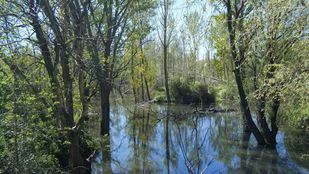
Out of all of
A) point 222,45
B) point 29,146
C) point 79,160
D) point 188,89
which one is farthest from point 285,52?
point 188,89

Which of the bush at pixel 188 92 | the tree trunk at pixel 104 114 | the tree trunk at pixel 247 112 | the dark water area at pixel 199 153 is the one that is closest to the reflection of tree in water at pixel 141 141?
the dark water area at pixel 199 153

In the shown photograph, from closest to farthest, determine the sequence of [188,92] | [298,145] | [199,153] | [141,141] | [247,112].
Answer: [199,153] → [298,145] → [247,112] → [141,141] → [188,92]

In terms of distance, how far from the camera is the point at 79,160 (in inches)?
358

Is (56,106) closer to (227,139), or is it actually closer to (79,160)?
(79,160)

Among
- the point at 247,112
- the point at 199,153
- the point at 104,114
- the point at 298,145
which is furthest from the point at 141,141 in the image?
the point at 298,145

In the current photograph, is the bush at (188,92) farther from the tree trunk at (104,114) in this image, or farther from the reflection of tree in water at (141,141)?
the tree trunk at (104,114)

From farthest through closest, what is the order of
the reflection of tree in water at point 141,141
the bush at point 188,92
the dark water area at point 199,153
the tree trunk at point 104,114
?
the bush at point 188,92 → the tree trunk at point 104,114 → the reflection of tree in water at point 141,141 → the dark water area at point 199,153

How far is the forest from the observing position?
679cm

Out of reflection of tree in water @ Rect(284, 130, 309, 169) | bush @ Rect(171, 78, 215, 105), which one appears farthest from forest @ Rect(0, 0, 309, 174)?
bush @ Rect(171, 78, 215, 105)

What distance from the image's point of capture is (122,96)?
59.4 ft

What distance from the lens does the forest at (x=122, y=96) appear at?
22.3 ft

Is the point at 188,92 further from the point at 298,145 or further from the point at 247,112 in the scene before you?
the point at 298,145

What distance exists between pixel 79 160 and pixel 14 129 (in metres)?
3.27

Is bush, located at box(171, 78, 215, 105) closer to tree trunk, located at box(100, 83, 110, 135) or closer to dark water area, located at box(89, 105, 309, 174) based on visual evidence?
dark water area, located at box(89, 105, 309, 174)
